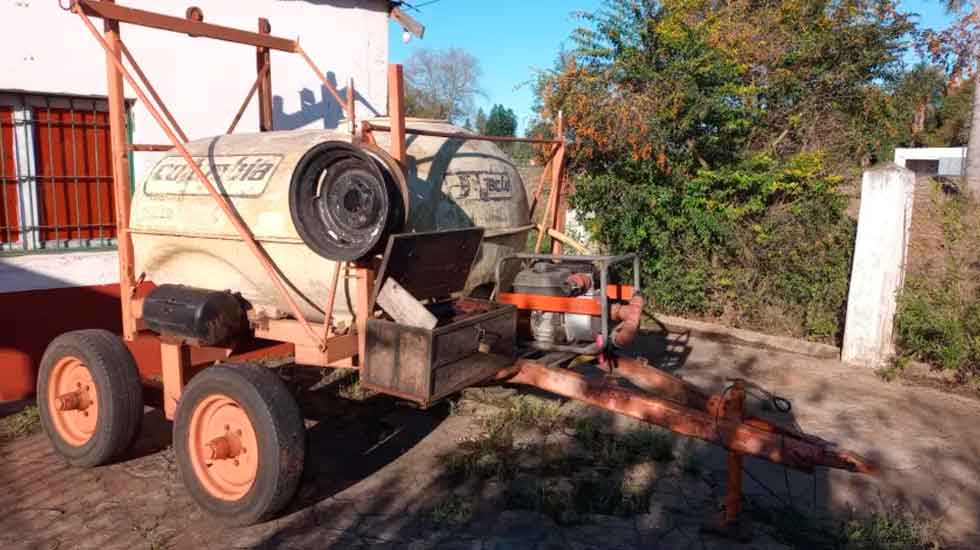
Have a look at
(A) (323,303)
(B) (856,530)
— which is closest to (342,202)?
(A) (323,303)

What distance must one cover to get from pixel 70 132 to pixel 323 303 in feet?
12.3

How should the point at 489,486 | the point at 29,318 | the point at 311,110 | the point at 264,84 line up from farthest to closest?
the point at 311,110 < the point at 264,84 < the point at 29,318 < the point at 489,486

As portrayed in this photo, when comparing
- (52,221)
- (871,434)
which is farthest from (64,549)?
(871,434)

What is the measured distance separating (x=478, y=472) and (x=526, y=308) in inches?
44.1

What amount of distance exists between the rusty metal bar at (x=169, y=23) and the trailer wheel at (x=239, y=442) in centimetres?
242

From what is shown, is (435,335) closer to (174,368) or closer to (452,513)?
(452,513)

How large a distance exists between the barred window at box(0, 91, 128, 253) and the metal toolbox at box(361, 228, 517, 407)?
4022 millimetres

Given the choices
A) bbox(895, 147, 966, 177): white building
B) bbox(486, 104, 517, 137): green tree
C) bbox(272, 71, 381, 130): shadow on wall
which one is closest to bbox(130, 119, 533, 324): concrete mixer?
bbox(272, 71, 381, 130): shadow on wall

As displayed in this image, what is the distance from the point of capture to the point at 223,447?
3910 millimetres

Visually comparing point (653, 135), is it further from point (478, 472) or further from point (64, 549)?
point (64, 549)

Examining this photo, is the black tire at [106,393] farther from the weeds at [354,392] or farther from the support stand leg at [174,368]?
the weeds at [354,392]

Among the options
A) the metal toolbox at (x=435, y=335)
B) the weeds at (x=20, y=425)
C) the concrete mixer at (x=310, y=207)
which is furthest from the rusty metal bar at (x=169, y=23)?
the weeds at (x=20, y=425)

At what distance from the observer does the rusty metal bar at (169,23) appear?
4520 millimetres

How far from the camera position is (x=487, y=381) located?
422 cm
